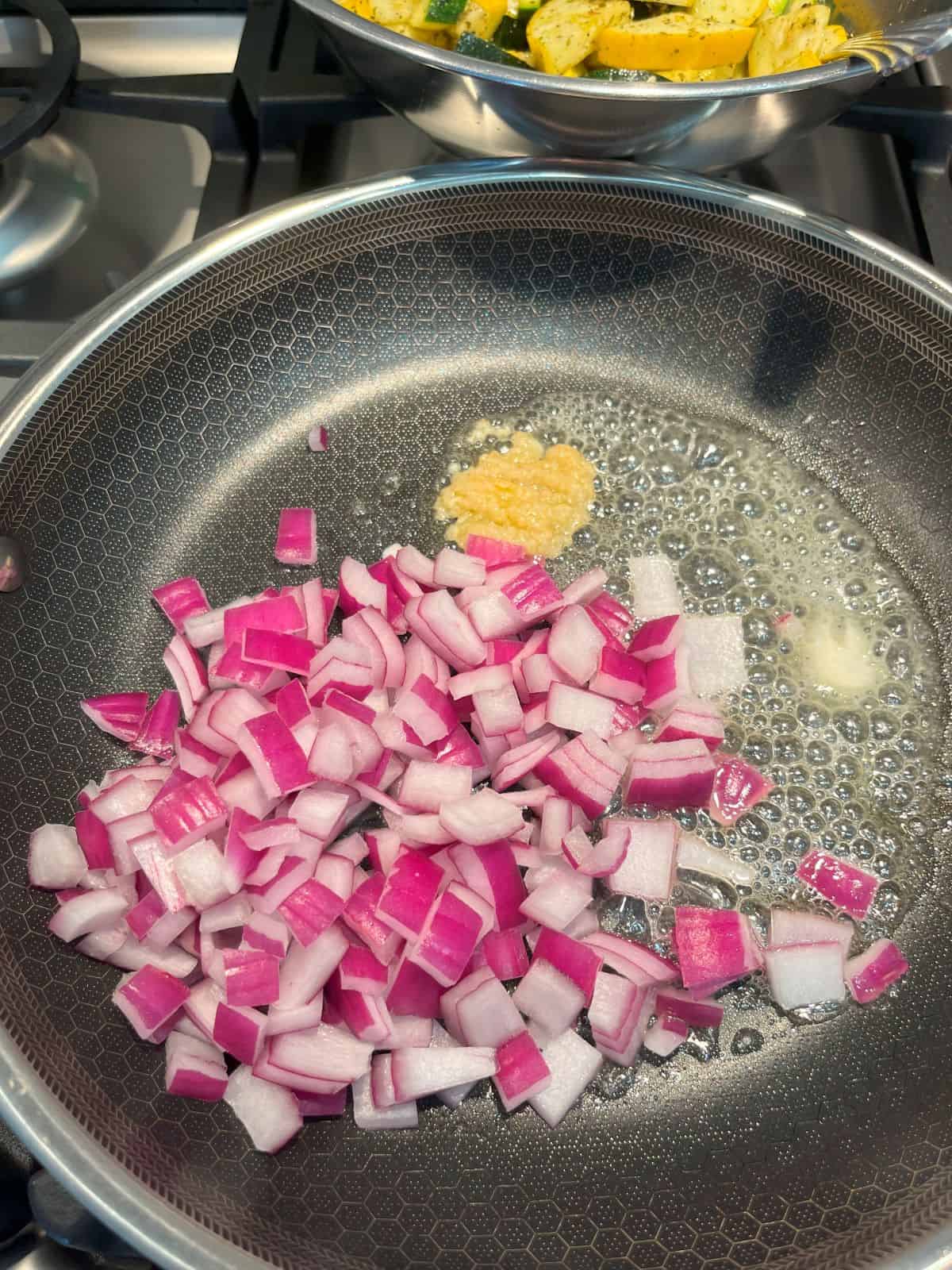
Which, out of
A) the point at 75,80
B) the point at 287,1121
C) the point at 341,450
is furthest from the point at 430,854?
the point at 75,80

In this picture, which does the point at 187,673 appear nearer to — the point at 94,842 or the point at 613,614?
the point at 94,842

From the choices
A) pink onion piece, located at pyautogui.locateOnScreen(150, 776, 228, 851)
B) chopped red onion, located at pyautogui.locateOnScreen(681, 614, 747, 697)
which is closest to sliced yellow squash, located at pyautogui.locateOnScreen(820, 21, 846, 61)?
chopped red onion, located at pyautogui.locateOnScreen(681, 614, 747, 697)

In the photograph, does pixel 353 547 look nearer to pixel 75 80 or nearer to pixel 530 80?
pixel 530 80

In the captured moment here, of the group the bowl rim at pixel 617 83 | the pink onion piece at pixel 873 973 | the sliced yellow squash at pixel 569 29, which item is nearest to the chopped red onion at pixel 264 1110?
the pink onion piece at pixel 873 973

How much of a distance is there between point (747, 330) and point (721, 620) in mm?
407

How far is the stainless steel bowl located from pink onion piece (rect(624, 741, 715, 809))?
2.20 feet

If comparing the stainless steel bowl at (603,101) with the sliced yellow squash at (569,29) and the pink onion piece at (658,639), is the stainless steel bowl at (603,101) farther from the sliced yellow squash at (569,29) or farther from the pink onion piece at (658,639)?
the pink onion piece at (658,639)

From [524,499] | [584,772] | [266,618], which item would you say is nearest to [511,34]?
[524,499]

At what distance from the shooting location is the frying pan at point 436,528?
798mm

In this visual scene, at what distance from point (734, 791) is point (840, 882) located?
0.14m

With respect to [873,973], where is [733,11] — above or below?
above

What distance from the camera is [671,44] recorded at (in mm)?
1021

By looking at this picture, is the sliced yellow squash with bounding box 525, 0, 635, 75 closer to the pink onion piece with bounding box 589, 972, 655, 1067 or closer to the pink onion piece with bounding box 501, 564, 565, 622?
the pink onion piece with bounding box 501, 564, 565, 622

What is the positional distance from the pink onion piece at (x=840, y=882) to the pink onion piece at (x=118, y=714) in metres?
0.73
